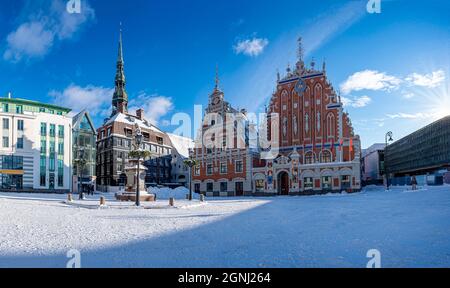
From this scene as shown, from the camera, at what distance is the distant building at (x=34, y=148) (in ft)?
162

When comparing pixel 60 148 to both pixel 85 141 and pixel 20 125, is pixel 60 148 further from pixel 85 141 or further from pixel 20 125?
pixel 85 141

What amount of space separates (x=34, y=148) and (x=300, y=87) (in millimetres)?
50745

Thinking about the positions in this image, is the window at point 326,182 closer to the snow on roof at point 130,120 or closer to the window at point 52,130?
the snow on roof at point 130,120

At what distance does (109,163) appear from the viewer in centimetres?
6869

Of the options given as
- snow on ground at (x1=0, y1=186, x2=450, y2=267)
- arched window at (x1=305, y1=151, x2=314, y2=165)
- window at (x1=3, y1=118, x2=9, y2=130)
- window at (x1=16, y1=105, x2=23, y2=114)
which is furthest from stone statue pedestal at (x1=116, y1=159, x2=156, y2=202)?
window at (x1=16, y1=105, x2=23, y2=114)

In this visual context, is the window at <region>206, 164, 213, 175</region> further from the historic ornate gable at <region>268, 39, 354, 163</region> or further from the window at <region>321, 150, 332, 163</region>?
the window at <region>321, 150, 332, 163</region>

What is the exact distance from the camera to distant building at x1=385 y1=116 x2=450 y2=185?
75.3 m

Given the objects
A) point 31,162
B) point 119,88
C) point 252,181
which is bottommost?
point 252,181

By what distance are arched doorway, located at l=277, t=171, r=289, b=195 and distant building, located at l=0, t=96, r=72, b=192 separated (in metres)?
40.9

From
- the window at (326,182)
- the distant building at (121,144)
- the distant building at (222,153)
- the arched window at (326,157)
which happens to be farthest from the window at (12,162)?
the arched window at (326,157)
